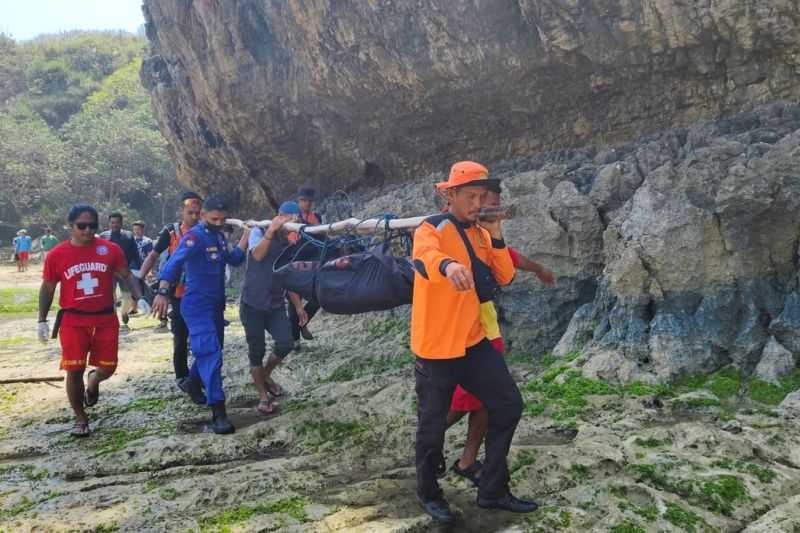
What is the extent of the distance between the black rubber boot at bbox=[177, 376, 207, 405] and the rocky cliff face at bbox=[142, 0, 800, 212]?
4.81 m

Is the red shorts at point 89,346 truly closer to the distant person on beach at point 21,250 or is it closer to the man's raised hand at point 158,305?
the man's raised hand at point 158,305

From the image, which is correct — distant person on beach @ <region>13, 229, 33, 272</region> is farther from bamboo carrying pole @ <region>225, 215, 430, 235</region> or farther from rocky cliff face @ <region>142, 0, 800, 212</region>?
bamboo carrying pole @ <region>225, 215, 430, 235</region>

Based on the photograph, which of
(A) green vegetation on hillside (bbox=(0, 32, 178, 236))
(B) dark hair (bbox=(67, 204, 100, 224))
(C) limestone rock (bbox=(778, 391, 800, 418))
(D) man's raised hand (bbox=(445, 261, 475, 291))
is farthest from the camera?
(A) green vegetation on hillside (bbox=(0, 32, 178, 236))

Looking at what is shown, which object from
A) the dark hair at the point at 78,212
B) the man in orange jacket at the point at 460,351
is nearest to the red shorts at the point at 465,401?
the man in orange jacket at the point at 460,351

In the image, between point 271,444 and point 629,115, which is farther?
point 629,115

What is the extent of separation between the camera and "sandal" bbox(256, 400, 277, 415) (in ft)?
19.6

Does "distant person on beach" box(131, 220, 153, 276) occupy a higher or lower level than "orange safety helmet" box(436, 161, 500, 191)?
lower

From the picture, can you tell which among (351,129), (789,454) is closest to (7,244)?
(351,129)

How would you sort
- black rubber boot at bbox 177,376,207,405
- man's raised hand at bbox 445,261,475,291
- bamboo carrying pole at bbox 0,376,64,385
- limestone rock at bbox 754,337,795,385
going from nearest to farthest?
man's raised hand at bbox 445,261,475,291, limestone rock at bbox 754,337,795,385, black rubber boot at bbox 177,376,207,405, bamboo carrying pole at bbox 0,376,64,385

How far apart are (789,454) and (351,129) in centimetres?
879

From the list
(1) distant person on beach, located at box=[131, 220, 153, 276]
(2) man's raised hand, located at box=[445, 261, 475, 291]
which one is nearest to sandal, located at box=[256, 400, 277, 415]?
(2) man's raised hand, located at box=[445, 261, 475, 291]

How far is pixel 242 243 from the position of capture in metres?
6.59

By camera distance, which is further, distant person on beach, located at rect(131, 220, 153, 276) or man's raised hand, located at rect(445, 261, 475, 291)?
distant person on beach, located at rect(131, 220, 153, 276)

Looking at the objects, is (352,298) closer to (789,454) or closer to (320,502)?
(320,502)
